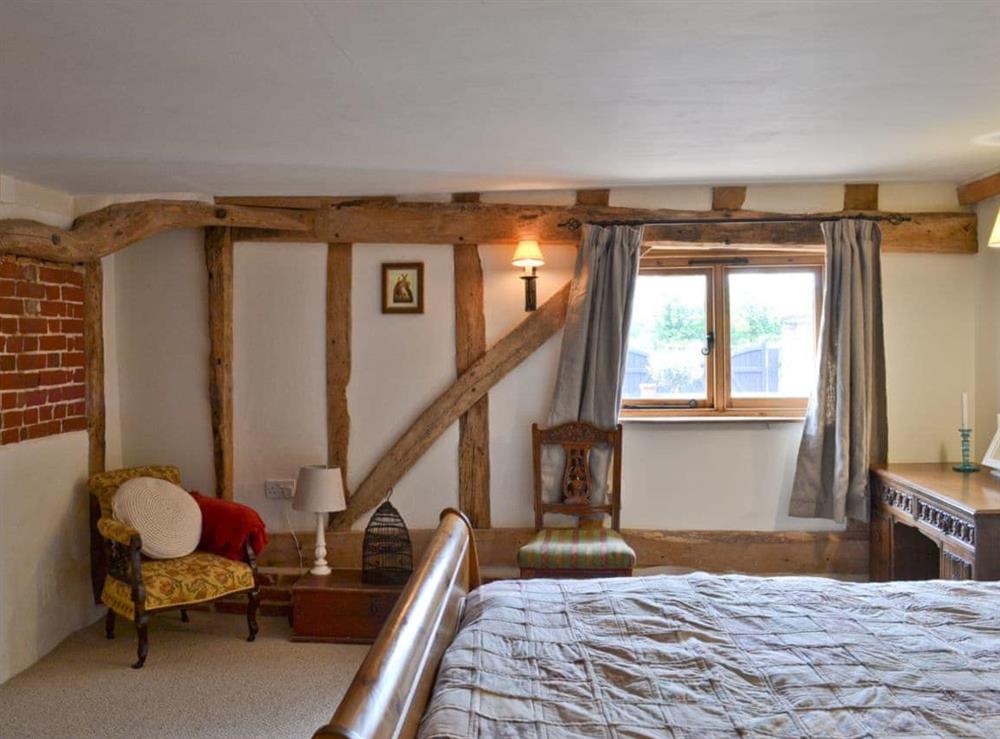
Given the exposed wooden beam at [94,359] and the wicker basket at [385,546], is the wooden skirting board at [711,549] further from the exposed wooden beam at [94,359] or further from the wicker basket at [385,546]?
the exposed wooden beam at [94,359]

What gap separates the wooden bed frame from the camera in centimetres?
134

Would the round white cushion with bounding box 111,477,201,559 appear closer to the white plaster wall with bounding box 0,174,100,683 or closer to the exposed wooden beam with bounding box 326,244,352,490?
the white plaster wall with bounding box 0,174,100,683

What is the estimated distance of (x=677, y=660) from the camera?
1.92m

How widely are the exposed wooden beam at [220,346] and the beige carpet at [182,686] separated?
2.69 feet

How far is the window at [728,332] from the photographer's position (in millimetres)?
4602

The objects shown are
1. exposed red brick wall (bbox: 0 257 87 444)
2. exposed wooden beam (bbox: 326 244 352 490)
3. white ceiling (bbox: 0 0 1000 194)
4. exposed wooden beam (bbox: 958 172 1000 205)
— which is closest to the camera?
white ceiling (bbox: 0 0 1000 194)

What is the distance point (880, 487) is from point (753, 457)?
62 centimetres

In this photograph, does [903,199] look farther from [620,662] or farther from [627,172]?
[620,662]

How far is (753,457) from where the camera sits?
14.8 feet

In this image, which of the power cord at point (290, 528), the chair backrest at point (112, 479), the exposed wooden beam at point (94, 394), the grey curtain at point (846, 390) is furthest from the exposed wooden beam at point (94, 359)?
the grey curtain at point (846, 390)

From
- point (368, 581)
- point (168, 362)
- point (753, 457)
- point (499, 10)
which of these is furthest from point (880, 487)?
point (168, 362)

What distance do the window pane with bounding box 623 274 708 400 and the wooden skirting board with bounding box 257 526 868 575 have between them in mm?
751

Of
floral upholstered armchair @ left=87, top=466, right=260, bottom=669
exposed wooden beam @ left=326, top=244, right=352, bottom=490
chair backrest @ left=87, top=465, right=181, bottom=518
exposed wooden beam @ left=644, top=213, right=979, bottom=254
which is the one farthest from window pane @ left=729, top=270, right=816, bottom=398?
chair backrest @ left=87, top=465, right=181, bottom=518

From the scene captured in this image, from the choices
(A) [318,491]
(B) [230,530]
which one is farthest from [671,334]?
(B) [230,530]
